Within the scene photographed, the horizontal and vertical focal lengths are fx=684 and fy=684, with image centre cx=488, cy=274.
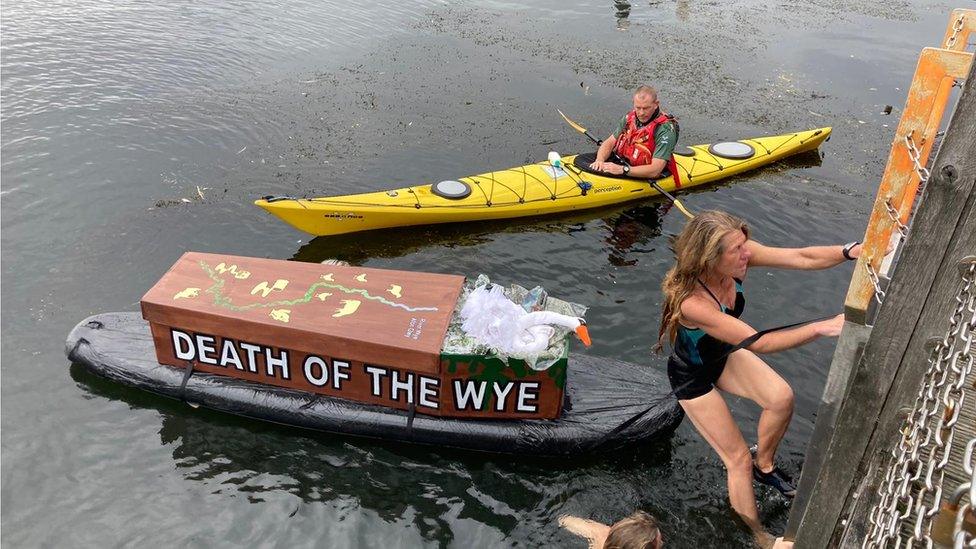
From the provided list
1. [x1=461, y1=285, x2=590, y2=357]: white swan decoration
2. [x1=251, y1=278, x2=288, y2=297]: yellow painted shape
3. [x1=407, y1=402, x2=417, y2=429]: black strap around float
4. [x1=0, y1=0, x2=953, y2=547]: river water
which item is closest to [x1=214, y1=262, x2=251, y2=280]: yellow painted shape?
[x1=251, y1=278, x2=288, y2=297]: yellow painted shape

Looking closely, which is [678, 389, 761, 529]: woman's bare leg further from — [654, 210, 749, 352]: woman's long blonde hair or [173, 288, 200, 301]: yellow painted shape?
[173, 288, 200, 301]: yellow painted shape

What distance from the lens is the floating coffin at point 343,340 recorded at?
551 centimetres

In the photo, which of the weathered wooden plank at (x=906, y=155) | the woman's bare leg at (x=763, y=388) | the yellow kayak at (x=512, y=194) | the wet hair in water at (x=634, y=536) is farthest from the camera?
the yellow kayak at (x=512, y=194)

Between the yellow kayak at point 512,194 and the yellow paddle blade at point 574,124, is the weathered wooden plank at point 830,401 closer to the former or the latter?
the yellow kayak at point 512,194

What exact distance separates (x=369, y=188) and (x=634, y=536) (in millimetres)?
7098

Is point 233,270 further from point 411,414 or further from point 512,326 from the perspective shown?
point 512,326

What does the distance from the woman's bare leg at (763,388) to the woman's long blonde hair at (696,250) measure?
2.16 ft

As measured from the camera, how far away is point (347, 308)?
19.0 ft

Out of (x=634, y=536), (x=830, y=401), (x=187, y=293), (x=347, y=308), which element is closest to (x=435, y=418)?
(x=347, y=308)

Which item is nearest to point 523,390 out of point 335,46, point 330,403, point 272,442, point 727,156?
point 330,403

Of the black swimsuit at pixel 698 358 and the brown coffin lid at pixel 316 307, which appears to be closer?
the black swimsuit at pixel 698 358

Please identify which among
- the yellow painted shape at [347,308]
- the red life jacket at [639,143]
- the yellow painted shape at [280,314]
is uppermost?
the red life jacket at [639,143]

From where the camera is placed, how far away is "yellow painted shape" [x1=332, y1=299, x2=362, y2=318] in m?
5.72

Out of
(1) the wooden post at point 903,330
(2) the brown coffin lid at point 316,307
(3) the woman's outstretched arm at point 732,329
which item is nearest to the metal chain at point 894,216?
(3) the woman's outstretched arm at point 732,329
